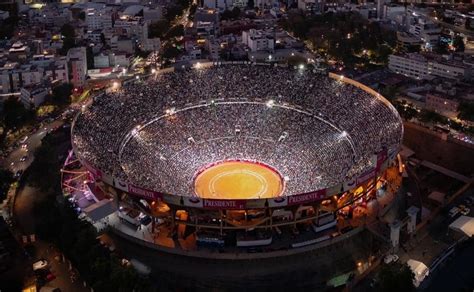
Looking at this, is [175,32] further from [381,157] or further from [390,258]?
[390,258]

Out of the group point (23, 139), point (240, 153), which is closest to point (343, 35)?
point (240, 153)

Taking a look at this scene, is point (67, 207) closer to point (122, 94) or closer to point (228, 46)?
point (122, 94)

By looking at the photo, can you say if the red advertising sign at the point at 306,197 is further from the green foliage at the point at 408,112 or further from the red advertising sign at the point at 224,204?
the green foliage at the point at 408,112

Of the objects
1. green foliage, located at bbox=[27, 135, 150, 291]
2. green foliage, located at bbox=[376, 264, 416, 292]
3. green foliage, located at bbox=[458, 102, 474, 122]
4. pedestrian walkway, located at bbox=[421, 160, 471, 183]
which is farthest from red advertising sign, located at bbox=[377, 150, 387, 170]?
green foliage, located at bbox=[458, 102, 474, 122]

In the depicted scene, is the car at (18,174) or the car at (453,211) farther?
the car at (18,174)

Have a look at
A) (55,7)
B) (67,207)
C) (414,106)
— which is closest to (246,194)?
(67,207)

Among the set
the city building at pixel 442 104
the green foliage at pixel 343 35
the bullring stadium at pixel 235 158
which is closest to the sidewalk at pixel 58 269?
the bullring stadium at pixel 235 158

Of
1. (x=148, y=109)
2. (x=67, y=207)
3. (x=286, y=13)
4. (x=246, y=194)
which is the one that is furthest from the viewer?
(x=286, y=13)
